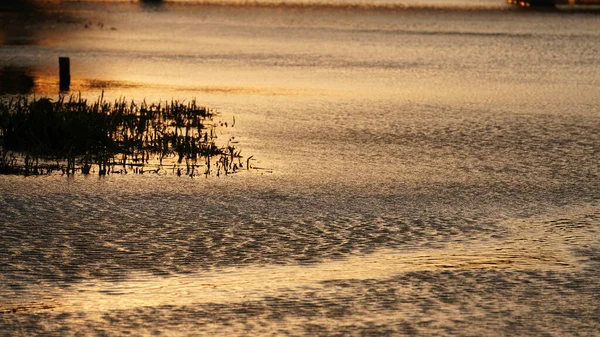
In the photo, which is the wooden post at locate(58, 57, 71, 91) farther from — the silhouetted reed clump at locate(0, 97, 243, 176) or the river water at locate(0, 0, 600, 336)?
the silhouetted reed clump at locate(0, 97, 243, 176)

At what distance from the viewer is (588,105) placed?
29734 millimetres

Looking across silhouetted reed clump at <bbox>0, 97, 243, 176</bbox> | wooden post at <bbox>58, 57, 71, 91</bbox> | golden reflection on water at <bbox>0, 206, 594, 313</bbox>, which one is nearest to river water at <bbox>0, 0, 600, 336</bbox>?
golden reflection on water at <bbox>0, 206, 594, 313</bbox>

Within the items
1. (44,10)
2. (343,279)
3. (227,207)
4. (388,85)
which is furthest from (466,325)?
(44,10)

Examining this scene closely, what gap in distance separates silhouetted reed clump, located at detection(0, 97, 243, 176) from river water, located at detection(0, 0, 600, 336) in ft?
2.10

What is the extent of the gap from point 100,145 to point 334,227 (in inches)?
277

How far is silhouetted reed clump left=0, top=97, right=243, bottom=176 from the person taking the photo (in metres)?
18.5

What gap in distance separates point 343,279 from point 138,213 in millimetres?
4134

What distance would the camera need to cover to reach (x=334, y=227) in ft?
46.8

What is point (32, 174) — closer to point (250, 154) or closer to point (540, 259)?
point (250, 154)

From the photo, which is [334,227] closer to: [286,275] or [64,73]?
[286,275]

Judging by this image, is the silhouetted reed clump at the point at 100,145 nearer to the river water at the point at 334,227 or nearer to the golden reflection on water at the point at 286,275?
the river water at the point at 334,227

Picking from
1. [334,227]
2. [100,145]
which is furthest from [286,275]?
[100,145]

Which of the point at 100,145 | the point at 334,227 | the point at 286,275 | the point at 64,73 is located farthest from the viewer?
the point at 64,73

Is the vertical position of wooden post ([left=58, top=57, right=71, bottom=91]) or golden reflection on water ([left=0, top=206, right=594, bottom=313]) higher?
wooden post ([left=58, top=57, right=71, bottom=91])
